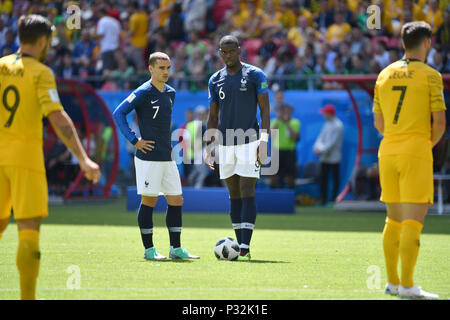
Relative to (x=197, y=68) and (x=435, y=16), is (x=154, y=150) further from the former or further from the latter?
(x=197, y=68)

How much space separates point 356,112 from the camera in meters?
19.0

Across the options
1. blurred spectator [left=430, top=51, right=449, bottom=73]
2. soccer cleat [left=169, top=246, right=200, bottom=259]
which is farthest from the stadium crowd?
soccer cleat [left=169, top=246, right=200, bottom=259]

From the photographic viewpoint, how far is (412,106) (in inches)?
269

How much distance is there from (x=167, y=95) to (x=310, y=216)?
7.75 meters

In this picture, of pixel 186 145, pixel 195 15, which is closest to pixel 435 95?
pixel 186 145

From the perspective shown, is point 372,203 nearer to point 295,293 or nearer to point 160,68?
point 160,68

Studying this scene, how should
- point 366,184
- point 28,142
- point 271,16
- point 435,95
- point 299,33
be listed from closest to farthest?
point 28,142 → point 435,95 → point 366,184 → point 299,33 → point 271,16

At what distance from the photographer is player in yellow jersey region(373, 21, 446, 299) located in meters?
6.76

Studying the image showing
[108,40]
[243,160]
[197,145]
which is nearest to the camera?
[243,160]

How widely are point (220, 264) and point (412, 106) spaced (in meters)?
3.22

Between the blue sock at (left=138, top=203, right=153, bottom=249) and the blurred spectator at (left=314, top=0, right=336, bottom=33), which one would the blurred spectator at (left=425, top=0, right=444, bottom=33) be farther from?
the blue sock at (left=138, top=203, right=153, bottom=249)

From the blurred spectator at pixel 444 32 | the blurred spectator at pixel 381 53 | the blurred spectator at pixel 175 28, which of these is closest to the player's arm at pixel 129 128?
the blurred spectator at pixel 381 53

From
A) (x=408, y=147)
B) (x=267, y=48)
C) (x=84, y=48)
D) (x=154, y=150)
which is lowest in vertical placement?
(x=154, y=150)
